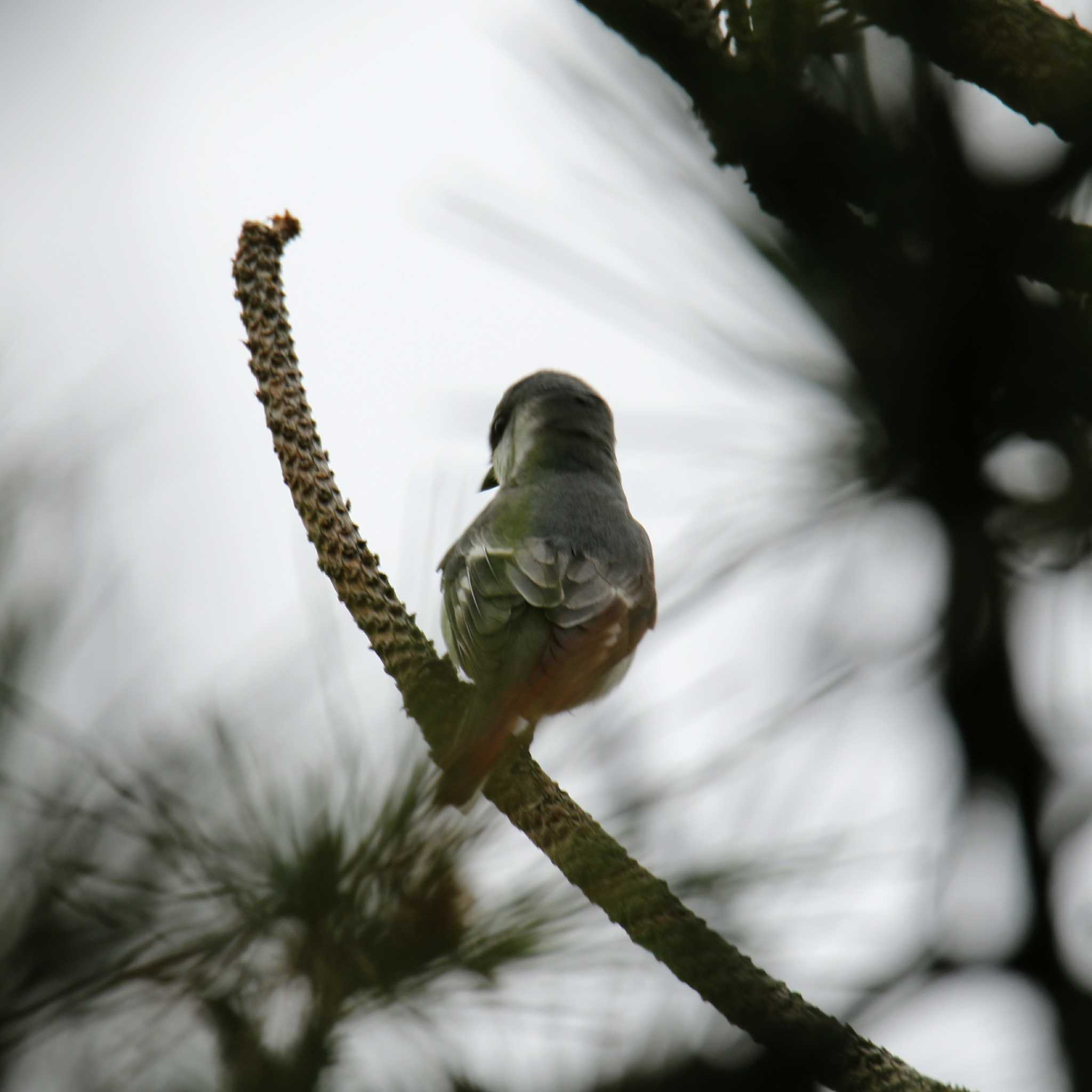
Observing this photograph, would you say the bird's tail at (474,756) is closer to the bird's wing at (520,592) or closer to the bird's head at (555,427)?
the bird's wing at (520,592)

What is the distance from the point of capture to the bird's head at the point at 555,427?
319cm

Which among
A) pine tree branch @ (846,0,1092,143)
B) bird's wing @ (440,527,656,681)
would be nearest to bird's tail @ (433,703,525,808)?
bird's wing @ (440,527,656,681)

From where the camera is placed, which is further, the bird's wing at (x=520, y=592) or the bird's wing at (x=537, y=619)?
the bird's wing at (x=520, y=592)

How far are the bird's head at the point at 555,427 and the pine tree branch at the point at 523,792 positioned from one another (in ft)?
3.60

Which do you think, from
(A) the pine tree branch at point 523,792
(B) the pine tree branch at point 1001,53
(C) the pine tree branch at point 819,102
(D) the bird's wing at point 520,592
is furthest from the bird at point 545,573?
(B) the pine tree branch at point 1001,53

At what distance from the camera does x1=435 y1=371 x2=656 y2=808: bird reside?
238cm

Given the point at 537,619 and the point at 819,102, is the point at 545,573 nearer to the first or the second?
the point at 537,619

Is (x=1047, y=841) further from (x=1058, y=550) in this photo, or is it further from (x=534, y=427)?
(x=534, y=427)

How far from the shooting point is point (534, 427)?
127 inches

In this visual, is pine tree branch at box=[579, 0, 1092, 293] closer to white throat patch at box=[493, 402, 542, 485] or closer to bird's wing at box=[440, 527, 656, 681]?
bird's wing at box=[440, 527, 656, 681]

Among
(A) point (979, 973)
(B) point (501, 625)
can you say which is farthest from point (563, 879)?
(B) point (501, 625)

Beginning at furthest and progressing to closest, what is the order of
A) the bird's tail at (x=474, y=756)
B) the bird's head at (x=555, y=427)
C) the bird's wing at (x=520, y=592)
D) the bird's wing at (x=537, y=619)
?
the bird's head at (x=555, y=427) < the bird's wing at (x=520, y=592) < the bird's wing at (x=537, y=619) < the bird's tail at (x=474, y=756)

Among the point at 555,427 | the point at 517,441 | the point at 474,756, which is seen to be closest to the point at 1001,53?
the point at 474,756

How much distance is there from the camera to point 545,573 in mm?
2672
